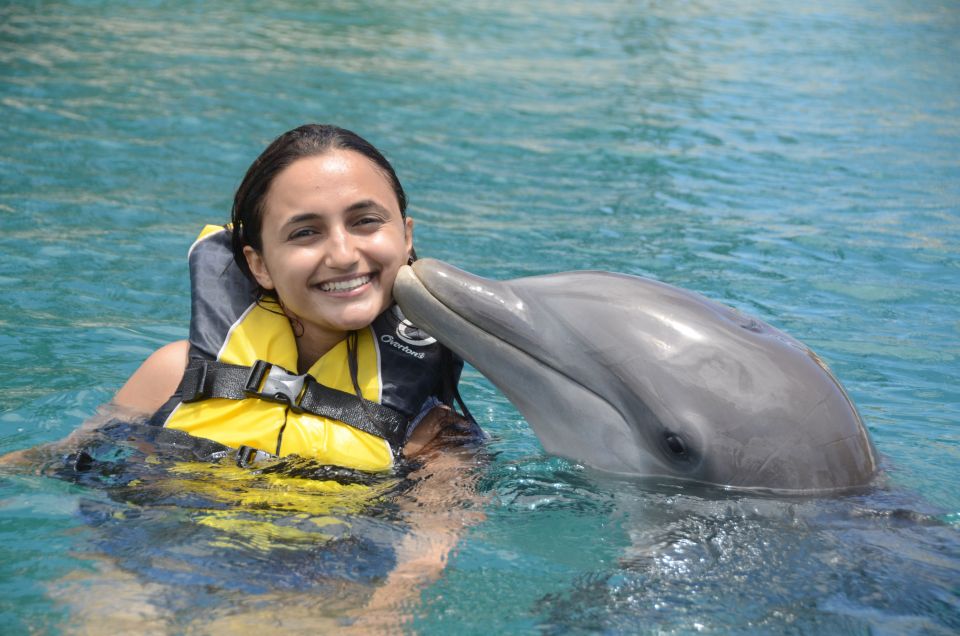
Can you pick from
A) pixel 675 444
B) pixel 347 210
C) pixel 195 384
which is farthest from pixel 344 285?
pixel 675 444

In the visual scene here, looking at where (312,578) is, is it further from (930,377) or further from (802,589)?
(930,377)

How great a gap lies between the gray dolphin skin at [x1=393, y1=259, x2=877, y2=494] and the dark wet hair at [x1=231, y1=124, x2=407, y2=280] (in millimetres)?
615

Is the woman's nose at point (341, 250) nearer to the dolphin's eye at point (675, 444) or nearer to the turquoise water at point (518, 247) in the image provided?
the turquoise water at point (518, 247)

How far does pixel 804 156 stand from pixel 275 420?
8855 mm

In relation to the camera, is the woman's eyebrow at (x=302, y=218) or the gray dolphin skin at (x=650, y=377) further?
the woman's eyebrow at (x=302, y=218)

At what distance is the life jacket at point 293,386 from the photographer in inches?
177

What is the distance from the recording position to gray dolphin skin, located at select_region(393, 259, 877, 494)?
3.87 metres

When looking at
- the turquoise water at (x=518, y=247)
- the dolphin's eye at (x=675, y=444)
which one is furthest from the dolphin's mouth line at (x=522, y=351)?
the turquoise water at (x=518, y=247)

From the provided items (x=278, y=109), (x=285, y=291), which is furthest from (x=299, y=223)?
(x=278, y=109)

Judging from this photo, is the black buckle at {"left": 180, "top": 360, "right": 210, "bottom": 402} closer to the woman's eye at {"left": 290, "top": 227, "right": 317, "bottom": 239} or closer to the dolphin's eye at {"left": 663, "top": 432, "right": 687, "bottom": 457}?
the woman's eye at {"left": 290, "top": 227, "right": 317, "bottom": 239}

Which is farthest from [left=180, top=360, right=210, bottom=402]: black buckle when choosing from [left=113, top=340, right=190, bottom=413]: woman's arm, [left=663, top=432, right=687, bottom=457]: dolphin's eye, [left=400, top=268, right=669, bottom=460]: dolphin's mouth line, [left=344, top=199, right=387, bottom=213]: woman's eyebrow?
[left=663, top=432, right=687, bottom=457]: dolphin's eye

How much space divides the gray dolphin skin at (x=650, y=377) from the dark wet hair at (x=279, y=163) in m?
0.61

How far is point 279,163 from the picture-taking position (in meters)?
4.43

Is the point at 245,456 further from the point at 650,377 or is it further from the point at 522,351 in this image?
the point at 650,377
